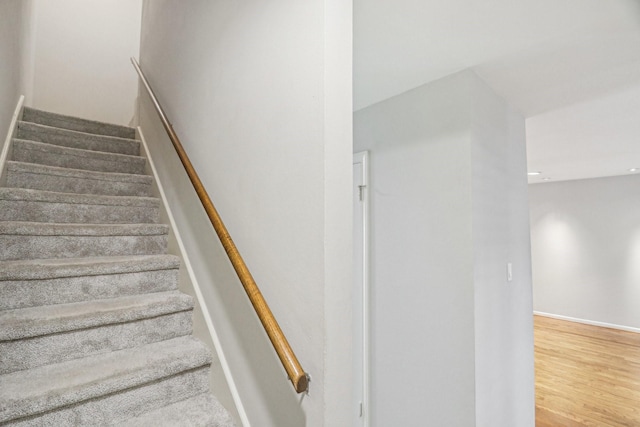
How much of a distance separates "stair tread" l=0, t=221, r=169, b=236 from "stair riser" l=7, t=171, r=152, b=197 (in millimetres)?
477

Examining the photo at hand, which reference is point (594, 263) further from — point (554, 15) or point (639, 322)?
point (554, 15)

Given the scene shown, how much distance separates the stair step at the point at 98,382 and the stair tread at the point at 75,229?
0.71 metres

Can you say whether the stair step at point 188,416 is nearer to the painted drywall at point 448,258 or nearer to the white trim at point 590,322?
the painted drywall at point 448,258

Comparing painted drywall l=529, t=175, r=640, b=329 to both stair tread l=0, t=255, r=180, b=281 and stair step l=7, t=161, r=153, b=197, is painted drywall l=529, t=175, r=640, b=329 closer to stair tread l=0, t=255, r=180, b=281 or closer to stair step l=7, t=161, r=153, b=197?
stair tread l=0, t=255, r=180, b=281

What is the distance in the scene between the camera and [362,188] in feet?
7.40

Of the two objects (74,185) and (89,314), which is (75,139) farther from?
(89,314)

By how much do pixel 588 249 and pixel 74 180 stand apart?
23.2 ft

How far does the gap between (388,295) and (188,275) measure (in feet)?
4.12

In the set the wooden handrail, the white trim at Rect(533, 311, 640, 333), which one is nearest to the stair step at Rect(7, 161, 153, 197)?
the wooden handrail

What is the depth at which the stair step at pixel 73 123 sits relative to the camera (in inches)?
98.0

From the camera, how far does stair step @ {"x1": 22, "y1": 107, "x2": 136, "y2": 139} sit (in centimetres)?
249

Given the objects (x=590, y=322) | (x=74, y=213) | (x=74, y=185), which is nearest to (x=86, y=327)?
(x=74, y=213)

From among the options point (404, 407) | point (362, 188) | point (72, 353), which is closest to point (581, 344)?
point (404, 407)

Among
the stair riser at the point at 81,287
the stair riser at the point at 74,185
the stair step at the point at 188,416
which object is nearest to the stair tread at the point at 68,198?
the stair riser at the point at 74,185
